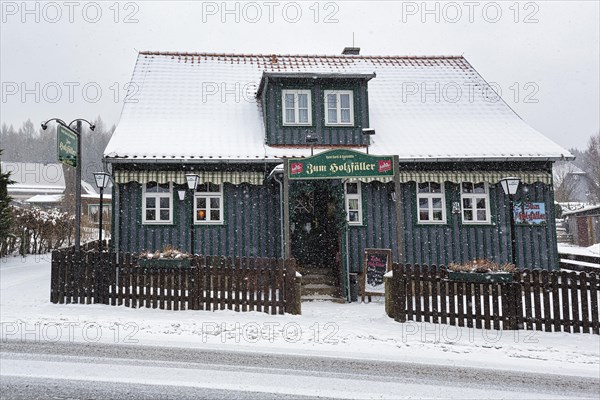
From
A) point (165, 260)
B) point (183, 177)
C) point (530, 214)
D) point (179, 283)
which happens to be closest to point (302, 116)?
point (183, 177)

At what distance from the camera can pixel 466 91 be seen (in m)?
16.7

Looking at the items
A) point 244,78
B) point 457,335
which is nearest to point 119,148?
point 244,78

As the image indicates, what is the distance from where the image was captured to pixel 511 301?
8039 millimetres

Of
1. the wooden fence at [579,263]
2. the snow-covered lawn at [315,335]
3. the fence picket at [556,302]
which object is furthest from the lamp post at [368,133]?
the wooden fence at [579,263]

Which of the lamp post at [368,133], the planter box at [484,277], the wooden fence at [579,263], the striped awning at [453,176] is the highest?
the lamp post at [368,133]

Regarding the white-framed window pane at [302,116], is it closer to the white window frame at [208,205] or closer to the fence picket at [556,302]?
the white window frame at [208,205]

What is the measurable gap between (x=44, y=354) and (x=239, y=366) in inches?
118

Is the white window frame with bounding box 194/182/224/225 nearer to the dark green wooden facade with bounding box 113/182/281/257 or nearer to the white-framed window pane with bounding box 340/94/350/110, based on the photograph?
the dark green wooden facade with bounding box 113/182/281/257

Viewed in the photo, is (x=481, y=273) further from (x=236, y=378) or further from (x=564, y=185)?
(x=564, y=185)

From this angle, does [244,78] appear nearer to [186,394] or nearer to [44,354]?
[44,354]

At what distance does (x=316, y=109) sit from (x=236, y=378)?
10.1 m

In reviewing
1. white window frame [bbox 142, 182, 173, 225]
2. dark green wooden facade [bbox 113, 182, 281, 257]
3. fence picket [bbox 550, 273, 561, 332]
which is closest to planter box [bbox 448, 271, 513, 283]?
fence picket [bbox 550, 273, 561, 332]

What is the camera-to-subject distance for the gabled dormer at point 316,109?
45.1 ft

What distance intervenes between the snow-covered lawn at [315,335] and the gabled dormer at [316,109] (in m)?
6.27
